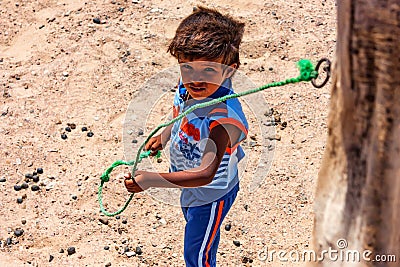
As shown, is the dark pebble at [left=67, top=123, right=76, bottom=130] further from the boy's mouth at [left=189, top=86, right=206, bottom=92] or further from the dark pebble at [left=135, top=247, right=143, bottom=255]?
the boy's mouth at [left=189, top=86, right=206, bottom=92]

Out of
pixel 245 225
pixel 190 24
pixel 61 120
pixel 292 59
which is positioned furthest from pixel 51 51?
pixel 190 24

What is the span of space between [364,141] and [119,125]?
2.97 meters

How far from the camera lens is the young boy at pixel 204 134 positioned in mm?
2266

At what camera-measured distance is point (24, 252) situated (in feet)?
10.9

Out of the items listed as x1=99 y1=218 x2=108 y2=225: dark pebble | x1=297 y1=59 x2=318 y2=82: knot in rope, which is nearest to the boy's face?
x1=297 y1=59 x2=318 y2=82: knot in rope

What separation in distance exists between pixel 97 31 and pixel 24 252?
84.7 inches

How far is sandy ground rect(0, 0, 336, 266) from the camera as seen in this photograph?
3354 mm

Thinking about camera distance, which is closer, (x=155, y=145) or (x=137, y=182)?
(x=137, y=182)

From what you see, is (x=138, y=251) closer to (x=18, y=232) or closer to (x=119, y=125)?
(x=18, y=232)

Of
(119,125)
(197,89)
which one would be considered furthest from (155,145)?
(119,125)

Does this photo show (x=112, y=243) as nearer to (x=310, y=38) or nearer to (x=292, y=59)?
(x=292, y=59)

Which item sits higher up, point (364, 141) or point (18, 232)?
point (364, 141)

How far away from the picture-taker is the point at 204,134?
232 cm

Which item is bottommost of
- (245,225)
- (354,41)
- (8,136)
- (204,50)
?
(245,225)
